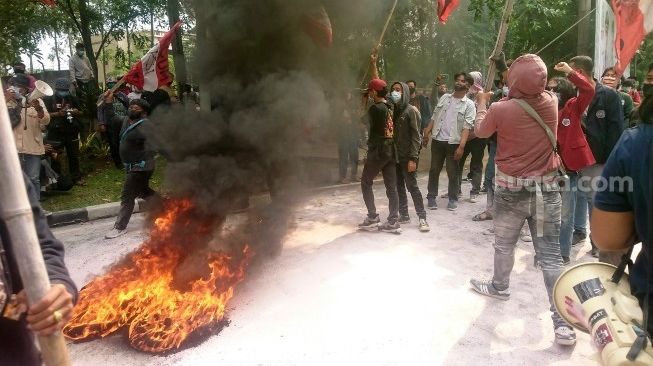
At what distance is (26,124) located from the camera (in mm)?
6242

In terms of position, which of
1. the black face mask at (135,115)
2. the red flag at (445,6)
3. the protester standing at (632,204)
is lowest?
the protester standing at (632,204)

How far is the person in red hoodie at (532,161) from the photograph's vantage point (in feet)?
10.9

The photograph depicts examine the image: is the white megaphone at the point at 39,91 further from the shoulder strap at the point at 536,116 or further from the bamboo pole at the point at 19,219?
the shoulder strap at the point at 536,116

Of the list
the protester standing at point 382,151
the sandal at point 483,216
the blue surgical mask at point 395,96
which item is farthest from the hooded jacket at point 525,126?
the sandal at point 483,216

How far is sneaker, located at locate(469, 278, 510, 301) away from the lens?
3955mm

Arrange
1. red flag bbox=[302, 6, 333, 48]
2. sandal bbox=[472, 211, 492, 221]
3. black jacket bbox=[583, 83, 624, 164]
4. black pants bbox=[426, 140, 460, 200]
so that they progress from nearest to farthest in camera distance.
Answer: black jacket bbox=[583, 83, 624, 164] < red flag bbox=[302, 6, 333, 48] < sandal bbox=[472, 211, 492, 221] < black pants bbox=[426, 140, 460, 200]

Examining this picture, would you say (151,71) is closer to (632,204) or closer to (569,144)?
(569,144)

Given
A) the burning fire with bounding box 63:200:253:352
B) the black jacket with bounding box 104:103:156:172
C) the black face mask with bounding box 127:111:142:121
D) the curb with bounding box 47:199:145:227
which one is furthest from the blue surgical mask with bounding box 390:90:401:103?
the curb with bounding box 47:199:145:227

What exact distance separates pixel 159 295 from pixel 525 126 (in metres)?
3.33

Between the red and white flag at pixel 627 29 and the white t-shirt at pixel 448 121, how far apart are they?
2.15 metres

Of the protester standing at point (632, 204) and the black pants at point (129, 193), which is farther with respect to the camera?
the black pants at point (129, 193)

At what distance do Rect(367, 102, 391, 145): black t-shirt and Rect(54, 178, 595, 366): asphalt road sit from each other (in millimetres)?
1315

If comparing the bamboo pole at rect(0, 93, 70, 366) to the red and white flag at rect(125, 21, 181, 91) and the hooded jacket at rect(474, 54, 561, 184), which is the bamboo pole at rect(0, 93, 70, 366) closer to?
the hooded jacket at rect(474, 54, 561, 184)

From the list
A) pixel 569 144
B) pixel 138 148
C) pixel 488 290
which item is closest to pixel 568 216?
pixel 569 144
